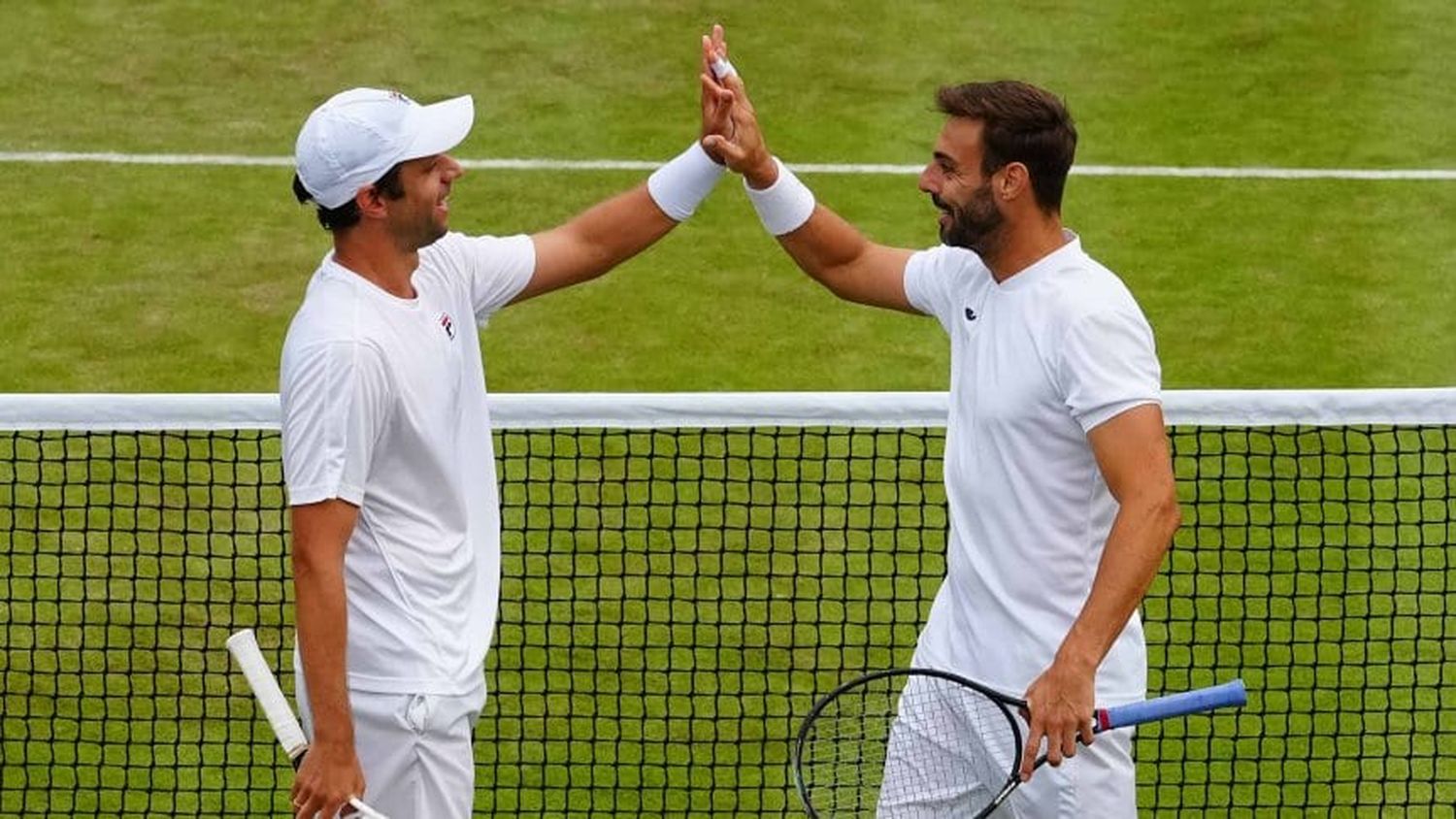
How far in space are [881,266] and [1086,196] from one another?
6.08m

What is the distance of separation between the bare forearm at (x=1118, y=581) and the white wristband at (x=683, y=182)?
163cm

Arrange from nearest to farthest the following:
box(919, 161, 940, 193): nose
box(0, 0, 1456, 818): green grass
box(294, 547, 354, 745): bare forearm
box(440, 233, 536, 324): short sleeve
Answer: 1. box(294, 547, 354, 745): bare forearm
2. box(919, 161, 940, 193): nose
3. box(440, 233, 536, 324): short sleeve
4. box(0, 0, 1456, 818): green grass

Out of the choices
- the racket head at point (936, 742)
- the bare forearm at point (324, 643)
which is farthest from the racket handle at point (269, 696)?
the racket head at point (936, 742)

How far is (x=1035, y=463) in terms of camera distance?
602 cm

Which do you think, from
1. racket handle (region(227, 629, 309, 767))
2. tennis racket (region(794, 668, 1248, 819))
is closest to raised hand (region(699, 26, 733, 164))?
tennis racket (region(794, 668, 1248, 819))

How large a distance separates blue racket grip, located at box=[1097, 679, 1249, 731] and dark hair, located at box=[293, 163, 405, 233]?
195 centimetres

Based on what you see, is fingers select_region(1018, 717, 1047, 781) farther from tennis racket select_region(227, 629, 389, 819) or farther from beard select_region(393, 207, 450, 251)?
beard select_region(393, 207, 450, 251)

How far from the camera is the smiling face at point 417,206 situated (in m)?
5.91

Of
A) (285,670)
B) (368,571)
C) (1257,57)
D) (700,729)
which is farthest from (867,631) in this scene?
(1257,57)

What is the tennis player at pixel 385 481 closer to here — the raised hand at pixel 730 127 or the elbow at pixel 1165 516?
the raised hand at pixel 730 127

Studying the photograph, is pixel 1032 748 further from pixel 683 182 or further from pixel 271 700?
pixel 683 182

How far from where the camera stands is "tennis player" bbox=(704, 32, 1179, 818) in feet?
18.9

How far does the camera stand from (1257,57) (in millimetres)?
14023

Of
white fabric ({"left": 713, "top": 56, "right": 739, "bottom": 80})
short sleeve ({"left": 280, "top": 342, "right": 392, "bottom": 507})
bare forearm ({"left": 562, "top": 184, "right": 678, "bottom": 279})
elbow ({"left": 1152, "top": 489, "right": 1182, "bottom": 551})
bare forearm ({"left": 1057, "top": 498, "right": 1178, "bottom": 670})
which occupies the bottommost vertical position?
bare forearm ({"left": 1057, "top": 498, "right": 1178, "bottom": 670})
